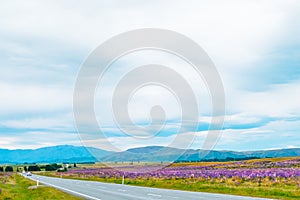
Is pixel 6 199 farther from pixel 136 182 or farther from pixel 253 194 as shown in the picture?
pixel 136 182

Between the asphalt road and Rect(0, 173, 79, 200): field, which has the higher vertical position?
Rect(0, 173, 79, 200): field

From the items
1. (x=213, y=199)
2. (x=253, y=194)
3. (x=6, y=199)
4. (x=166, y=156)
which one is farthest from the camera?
(x=166, y=156)

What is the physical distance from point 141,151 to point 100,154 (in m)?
35.5

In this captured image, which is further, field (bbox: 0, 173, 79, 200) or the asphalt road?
field (bbox: 0, 173, 79, 200)

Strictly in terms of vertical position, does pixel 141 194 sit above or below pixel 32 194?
below

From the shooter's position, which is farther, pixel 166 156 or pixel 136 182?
pixel 166 156


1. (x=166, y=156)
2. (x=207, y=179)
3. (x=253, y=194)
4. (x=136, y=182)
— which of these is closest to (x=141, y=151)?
(x=166, y=156)

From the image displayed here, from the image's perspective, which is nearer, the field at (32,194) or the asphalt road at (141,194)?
the asphalt road at (141,194)

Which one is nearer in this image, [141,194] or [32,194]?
[141,194]

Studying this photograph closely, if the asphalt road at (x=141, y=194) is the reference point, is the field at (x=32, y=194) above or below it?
above

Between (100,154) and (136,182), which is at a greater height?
(100,154)

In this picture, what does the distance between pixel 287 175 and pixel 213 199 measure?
Answer: 16.2 m

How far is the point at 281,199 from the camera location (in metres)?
25.1

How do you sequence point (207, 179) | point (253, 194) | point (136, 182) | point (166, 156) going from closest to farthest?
point (253, 194) → point (207, 179) → point (136, 182) → point (166, 156)
